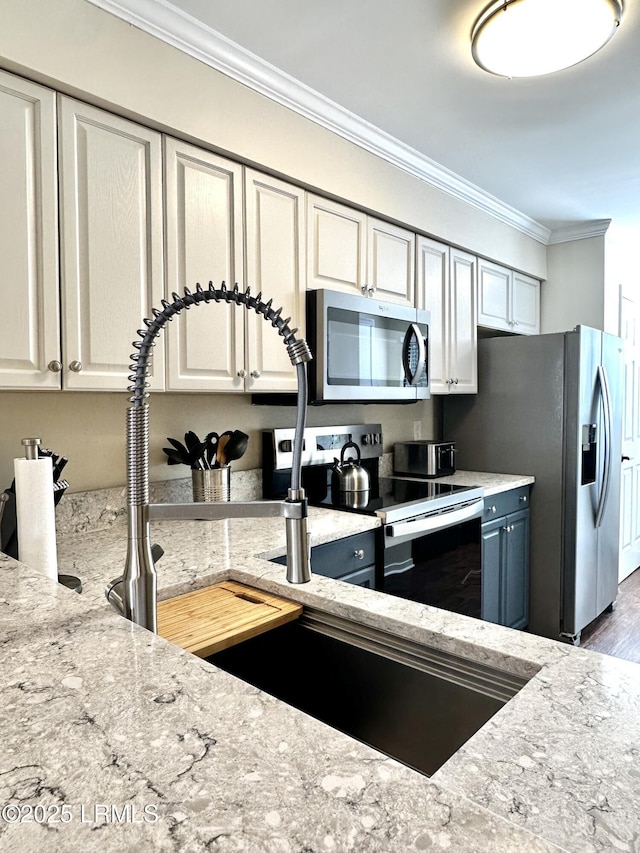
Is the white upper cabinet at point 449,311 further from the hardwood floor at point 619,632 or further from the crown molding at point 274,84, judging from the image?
the hardwood floor at point 619,632

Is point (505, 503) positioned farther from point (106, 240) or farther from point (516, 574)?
point (106, 240)

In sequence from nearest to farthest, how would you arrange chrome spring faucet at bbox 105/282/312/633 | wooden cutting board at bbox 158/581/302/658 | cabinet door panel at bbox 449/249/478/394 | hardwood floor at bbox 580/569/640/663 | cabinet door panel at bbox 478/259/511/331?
chrome spring faucet at bbox 105/282/312/633 < wooden cutting board at bbox 158/581/302/658 < hardwood floor at bbox 580/569/640/663 < cabinet door panel at bbox 449/249/478/394 < cabinet door panel at bbox 478/259/511/331

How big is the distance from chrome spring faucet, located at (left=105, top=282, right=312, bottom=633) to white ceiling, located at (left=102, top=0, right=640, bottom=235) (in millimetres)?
1399

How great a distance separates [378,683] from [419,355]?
192 centimetres

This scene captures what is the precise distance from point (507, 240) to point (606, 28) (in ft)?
6.24

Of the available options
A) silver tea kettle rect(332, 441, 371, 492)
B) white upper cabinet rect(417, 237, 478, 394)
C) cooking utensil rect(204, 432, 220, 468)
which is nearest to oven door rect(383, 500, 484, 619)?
silver tea kettle rect(332, 441, 371, 492)

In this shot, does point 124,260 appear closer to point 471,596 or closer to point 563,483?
point 471,596

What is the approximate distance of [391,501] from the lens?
2391 mm

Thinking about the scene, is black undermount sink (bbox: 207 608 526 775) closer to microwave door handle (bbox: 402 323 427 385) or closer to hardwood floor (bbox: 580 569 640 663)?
microwave door handle (bbox: 402 323 427 385)

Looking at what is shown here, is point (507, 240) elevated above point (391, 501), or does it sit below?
above

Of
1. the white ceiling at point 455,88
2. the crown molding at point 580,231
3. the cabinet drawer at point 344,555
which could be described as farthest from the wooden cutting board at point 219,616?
the crown molding at point 580,231

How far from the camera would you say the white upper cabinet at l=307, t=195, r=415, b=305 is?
7.71 feet

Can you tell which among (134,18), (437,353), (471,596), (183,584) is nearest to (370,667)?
(183,584)

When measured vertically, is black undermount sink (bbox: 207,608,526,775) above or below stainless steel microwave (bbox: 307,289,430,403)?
below
